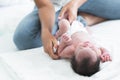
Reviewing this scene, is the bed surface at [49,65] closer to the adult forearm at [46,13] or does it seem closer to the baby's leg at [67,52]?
the baby's leg at [67,52]

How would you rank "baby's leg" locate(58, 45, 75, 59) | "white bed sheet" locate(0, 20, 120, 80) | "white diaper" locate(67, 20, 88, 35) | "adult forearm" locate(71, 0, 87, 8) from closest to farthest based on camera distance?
"white bed sheet" locate(0, 20, 120, 80), "baby's leg" locate(58, 45, 75, 59), "white diaper" locate(67, 20, 88, 35), "adult forearm" locate(71, 0, 87, 8)

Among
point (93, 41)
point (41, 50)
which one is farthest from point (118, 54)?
point (41, 50)

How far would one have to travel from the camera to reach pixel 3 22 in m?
1.58

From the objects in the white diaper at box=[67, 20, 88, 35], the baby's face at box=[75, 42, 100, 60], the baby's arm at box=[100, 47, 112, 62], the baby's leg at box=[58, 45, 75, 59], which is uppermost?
the baby's face at box=[75, 42, 100, 60]

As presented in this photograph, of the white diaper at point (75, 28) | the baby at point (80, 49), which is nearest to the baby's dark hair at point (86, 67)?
the baby at point (80, 49)

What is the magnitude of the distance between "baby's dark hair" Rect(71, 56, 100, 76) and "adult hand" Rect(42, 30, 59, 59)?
134 mm

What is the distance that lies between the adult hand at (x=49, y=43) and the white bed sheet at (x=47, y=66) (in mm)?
20

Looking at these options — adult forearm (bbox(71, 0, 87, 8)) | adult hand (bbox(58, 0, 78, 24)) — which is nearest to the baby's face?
adult hand (bbox(58, 0, 78, 24))

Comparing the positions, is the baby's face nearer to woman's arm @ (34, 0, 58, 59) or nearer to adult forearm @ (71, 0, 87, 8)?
woman's arm @ (34, 0, 58, 59)

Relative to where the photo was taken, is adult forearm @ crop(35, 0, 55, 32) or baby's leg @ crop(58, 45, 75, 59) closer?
baby's leg @ crop(58, 45, 75, 59)

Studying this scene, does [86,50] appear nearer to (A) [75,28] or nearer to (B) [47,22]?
(A) [75,28]

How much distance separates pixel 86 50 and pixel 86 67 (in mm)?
63

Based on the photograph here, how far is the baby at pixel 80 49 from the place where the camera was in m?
0.96

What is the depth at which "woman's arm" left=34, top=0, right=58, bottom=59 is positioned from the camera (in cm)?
113
